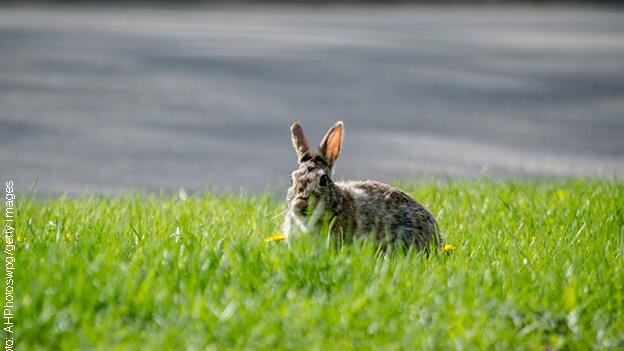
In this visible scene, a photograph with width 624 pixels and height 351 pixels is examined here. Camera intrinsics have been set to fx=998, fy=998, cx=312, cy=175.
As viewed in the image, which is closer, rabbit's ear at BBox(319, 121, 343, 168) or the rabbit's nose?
the rabbit's nose

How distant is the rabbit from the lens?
437cm

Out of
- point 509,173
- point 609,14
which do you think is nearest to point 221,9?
point 609,14

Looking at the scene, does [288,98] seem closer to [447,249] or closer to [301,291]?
[447,249]

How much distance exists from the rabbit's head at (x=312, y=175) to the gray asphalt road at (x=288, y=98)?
249 cm

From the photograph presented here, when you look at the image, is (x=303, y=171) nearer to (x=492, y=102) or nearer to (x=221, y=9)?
(x=492, y=102)

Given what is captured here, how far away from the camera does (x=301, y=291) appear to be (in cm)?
395

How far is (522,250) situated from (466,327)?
1.22 meters

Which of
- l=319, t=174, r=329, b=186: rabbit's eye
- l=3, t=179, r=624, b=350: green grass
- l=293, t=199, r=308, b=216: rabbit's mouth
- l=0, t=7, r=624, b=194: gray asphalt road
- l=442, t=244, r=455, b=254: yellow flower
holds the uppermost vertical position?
l=319, t=174, r=329, b=186: rabbit's eye

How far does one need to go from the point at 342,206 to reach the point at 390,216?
0.34m

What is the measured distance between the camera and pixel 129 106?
9.60m

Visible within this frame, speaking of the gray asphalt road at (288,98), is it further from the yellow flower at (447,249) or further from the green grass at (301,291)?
the green grass at (301,291)

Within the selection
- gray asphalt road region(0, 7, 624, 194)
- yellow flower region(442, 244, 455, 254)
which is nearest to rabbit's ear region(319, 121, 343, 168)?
yellow flower region(442, 244, 455, 254)

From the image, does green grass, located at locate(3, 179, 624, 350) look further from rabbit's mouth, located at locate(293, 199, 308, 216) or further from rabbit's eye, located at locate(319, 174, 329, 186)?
rabbit's eye, located at locate(319, 174, 329, 186)

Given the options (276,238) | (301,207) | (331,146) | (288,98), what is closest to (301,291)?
(301,207)
